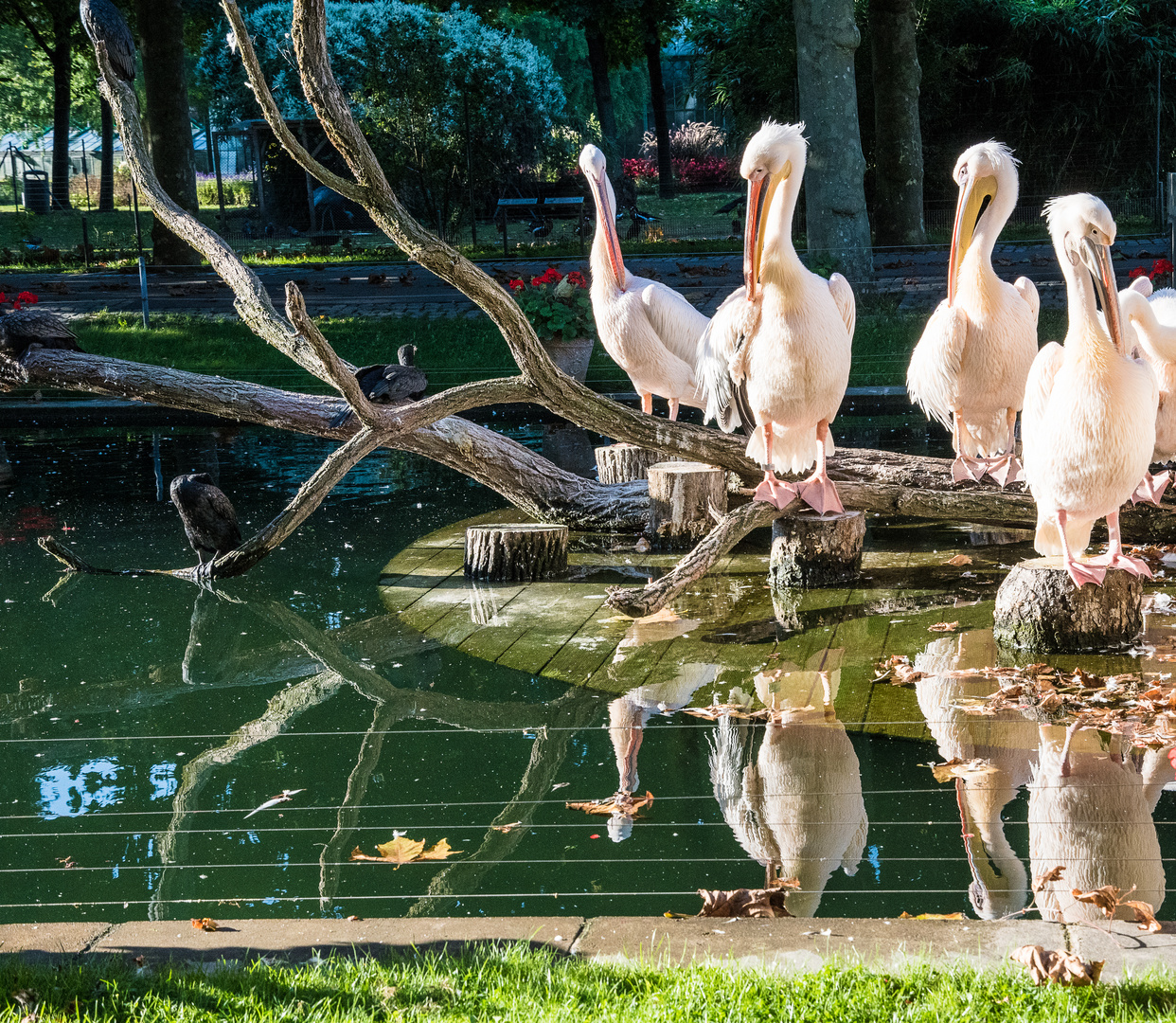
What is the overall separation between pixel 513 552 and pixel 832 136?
25.8 feet

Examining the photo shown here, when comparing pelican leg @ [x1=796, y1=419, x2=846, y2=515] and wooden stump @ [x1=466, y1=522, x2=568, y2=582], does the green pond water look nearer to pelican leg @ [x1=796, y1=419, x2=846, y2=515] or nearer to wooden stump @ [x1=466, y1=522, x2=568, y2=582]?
wooden stump @ [x1=466, y1=522, x2=568, y2=582]

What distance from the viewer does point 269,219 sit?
24.5 meters

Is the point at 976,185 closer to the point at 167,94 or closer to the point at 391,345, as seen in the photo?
the point at 391,345

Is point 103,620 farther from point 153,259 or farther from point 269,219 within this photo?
point 269,219

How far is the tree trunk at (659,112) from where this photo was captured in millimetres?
26500

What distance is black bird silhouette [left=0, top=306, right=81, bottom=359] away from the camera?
6.98m

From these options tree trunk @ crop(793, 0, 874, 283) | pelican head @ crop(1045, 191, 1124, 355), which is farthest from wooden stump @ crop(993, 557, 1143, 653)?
tree trunk @ crop(793, 0, 874, 283)

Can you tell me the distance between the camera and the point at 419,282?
54.7 ft

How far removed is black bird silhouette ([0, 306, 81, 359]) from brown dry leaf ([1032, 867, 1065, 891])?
601cm

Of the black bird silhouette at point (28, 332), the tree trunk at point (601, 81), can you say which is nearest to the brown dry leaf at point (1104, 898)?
the black bird silhouette at point (28, 332)

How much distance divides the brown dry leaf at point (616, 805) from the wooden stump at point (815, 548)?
2.57 meters

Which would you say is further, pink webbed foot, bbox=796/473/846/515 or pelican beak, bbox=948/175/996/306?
pink webbed foot, bbox=796/473/846/515

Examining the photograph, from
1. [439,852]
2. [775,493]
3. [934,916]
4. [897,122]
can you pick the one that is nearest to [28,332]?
[775,493]

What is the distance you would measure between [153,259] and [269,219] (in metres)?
7.40
